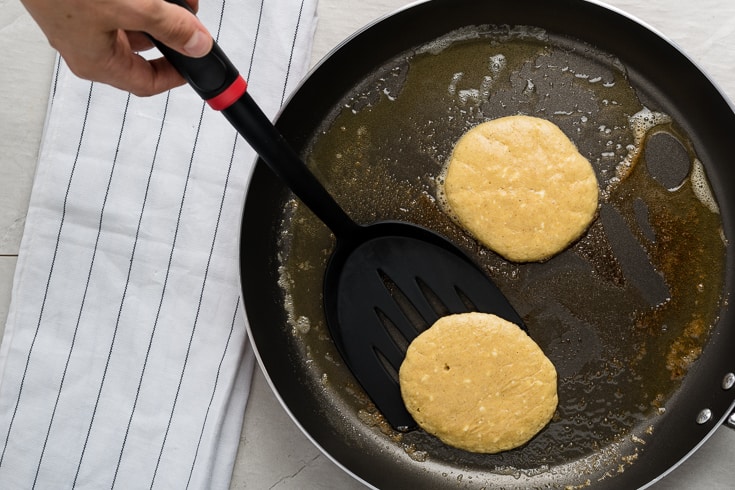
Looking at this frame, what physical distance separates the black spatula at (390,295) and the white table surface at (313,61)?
0.54 feet

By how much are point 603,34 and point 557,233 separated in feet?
1.22

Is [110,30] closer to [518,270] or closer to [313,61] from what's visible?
[313,61]

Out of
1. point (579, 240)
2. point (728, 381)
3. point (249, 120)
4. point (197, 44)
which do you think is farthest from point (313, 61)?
point (728, 381)

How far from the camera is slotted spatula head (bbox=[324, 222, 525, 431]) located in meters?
1.12

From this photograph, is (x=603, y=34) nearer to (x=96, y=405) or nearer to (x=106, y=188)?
(x=106, y=188)

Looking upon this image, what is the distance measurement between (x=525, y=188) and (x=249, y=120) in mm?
492

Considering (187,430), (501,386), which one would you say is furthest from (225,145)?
(501,386)

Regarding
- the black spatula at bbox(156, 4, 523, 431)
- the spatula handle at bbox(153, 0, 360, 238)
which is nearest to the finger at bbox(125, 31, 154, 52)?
the spatula handle at bbox(153, 0, 360, 238)

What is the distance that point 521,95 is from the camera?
1.15m

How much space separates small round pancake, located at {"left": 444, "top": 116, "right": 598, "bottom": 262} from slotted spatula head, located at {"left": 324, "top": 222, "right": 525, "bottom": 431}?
8 centimetres

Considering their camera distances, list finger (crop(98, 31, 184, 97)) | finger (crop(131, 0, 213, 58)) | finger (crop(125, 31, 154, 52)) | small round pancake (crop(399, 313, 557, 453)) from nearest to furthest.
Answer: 1. finger (crop(131, 0, 213, 58))
2. finger (crop(98, 31, 184, 97))
3. finger (crop(125, 31, 154, 52))
4. small round pancake (crop(399, 313, 557, 453))

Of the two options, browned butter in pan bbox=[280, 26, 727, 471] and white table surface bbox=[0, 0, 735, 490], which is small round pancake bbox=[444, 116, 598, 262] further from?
white table surface bbox=[0, 0, 735, 490]

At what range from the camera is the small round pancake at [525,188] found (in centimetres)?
111

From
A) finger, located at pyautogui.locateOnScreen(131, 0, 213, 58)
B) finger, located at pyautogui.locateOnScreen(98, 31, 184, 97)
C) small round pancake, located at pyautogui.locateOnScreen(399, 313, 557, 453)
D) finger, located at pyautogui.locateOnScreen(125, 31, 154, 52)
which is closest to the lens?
finger, located at pyautogui.locateOnScreen(131, 0, 213, 58)
